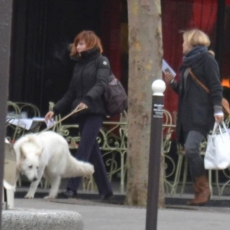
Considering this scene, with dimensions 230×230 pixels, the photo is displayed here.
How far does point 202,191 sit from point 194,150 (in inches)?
18.8

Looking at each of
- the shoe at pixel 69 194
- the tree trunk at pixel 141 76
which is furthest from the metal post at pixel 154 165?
the shoe at pixel 69 194

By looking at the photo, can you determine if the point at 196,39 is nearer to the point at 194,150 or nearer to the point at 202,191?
the point at 194,150

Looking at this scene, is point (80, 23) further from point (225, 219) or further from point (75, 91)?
point (225, 219)

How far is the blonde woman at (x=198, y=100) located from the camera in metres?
9.98

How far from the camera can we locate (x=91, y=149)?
34.1 feet

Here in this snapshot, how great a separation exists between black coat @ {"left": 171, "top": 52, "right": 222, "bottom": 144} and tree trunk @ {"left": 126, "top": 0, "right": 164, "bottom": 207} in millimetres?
622

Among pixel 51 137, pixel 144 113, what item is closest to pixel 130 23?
pixel 144 113

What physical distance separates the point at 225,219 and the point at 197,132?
1.39 m

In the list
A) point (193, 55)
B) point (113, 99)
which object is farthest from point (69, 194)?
point (193, 55)

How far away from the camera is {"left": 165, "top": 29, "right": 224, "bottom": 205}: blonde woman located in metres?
9.98

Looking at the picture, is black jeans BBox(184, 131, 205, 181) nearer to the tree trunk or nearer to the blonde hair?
the tree trunk

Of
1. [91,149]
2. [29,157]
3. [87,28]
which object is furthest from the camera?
[87,28]

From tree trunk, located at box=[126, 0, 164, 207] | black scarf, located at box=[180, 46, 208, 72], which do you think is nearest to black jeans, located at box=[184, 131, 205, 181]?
tree trunk, located at box=[126, 0, 164, 207]

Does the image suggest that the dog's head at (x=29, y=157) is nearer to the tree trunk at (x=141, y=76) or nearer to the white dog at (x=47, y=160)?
the white dog at (x=47, y=160)
